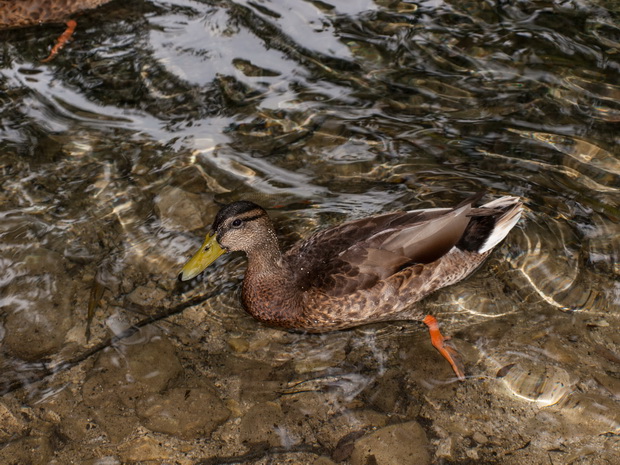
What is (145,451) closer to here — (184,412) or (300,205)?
(184,412)

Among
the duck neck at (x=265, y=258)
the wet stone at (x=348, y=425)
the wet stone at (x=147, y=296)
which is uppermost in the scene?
the duck neck at (x=265, y=258)

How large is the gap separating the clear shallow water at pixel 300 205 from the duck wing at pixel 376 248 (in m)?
0.42

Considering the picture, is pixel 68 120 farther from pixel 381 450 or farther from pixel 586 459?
pixel 586 459

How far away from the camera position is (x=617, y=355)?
4.67 m

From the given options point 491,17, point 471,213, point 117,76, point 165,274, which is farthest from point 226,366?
point 491,17

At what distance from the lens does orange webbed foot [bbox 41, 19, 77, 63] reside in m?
7.45

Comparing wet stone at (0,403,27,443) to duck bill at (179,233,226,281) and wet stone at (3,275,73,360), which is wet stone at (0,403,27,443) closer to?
wet stone at (3,275,73,360)

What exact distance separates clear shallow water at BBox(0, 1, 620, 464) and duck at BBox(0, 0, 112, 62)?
0.41ft

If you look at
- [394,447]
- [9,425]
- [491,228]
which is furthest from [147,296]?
[491,228]

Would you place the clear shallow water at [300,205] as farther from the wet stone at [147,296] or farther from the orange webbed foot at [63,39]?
the orange webbed foot at [63,39]

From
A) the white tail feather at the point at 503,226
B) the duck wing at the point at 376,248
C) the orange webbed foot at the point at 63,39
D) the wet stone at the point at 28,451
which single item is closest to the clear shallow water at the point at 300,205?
the wet stone at the point at 28,451

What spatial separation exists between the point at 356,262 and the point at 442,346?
2.72 feet

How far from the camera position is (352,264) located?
4.88 metres

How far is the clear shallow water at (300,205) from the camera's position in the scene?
4379mm
